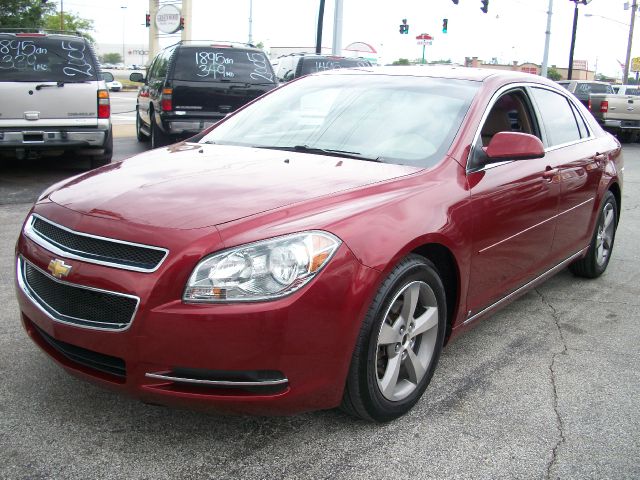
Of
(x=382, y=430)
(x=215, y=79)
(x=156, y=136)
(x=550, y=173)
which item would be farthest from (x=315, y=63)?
(x=382, y=430)

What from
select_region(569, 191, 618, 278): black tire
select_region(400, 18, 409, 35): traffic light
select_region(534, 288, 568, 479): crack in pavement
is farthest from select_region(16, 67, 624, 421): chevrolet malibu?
select_region(400, 18, 409, 35): traffic light

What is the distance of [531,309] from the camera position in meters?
4.84

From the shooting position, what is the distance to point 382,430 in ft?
9.93

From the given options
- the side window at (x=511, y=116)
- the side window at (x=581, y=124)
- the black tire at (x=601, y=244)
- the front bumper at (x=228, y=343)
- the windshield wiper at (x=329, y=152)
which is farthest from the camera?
the black tire at (x=601, y=244)

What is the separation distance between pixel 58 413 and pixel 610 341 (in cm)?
322

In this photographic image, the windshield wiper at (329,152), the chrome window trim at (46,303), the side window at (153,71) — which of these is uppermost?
the side window at (153,71)

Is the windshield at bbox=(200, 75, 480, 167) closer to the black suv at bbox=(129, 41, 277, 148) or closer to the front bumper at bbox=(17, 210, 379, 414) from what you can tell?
the front bumper at bbox=(17, 210, 379, 414)

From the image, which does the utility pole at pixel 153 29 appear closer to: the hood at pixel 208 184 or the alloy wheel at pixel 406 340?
the hood at pixel 208 184

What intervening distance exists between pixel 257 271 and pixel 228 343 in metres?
0.28

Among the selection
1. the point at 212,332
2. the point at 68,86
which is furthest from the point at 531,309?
the point at 68,86

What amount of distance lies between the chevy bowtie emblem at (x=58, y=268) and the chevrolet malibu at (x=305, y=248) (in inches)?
0.4

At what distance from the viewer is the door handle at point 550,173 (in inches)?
164

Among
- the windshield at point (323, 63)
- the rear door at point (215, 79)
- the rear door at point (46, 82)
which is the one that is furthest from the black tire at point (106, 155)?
the windshield at point (323, 63)

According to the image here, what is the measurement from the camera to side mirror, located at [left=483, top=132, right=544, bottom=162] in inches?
140
